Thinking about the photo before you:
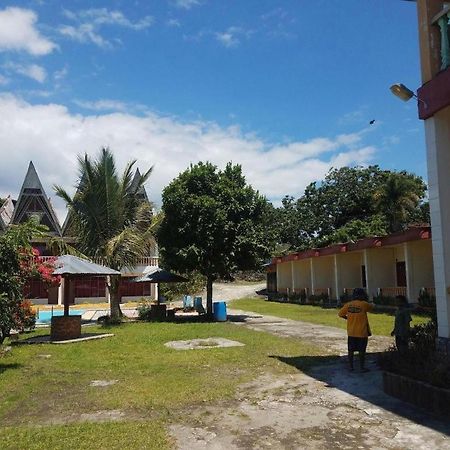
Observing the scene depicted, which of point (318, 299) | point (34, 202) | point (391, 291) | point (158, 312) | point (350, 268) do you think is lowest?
point (158, 312)

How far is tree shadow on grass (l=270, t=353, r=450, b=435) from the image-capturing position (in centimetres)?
607

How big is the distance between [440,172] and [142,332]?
11.4 metres

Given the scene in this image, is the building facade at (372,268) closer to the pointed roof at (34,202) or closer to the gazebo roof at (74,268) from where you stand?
the gazebo roof at (74,268)

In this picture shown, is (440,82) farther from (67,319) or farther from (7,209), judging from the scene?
(7,209)

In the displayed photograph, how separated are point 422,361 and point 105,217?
16038mm

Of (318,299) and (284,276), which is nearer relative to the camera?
(318,299)

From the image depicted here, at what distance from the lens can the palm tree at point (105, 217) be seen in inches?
820

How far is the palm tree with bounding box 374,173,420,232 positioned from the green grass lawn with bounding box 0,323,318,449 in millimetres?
31090

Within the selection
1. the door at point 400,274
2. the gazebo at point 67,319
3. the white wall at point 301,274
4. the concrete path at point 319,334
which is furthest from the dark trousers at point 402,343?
the white wall at point 301,274

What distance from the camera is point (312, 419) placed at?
6266 millimetres

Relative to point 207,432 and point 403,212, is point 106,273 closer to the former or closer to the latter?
point 207,432

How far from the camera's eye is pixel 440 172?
321 inches

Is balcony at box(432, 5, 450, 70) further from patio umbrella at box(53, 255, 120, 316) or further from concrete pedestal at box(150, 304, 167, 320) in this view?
concrete pedestal at box(150, 304, 167, 320)

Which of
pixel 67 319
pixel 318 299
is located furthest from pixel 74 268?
pixel 318 299
